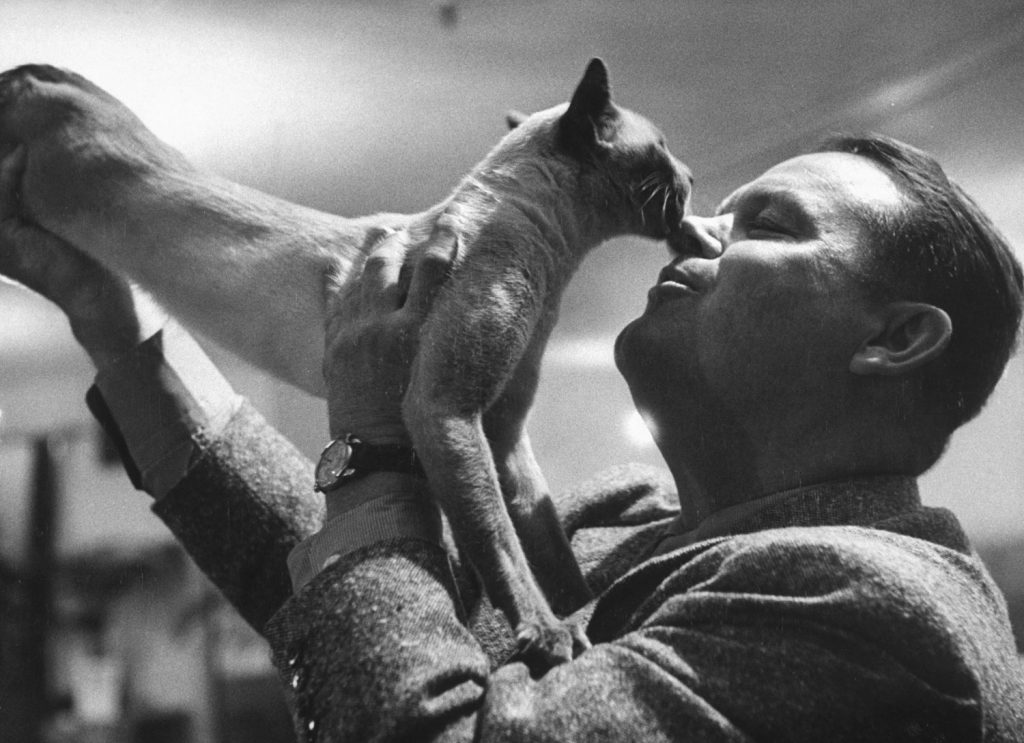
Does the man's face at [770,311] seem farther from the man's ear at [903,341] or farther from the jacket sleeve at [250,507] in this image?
the jacket sleeve at [250,507]

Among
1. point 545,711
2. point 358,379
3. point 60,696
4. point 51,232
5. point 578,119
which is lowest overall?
point 60,696

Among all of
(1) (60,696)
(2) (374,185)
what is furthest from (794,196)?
(1) (60,696)

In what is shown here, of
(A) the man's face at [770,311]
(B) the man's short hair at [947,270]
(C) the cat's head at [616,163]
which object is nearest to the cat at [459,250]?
(C) the cat's head at [616,163]

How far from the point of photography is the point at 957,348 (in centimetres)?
92

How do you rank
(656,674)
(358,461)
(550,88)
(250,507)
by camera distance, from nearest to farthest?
(656,674) → (358,461) → (550,88) → (250,507)

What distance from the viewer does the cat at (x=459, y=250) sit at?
33.7 inches

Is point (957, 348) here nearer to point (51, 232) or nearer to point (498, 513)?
point (498, 513)

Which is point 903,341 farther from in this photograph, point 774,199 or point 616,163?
point 616,163

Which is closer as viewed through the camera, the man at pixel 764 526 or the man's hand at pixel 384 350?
the man at pixel 764 526

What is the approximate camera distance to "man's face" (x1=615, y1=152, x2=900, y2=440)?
90cm

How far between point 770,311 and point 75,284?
72cm

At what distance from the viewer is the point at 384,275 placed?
946 mm

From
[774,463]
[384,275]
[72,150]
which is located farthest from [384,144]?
[774,463]

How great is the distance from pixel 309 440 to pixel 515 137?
0.39 meters
